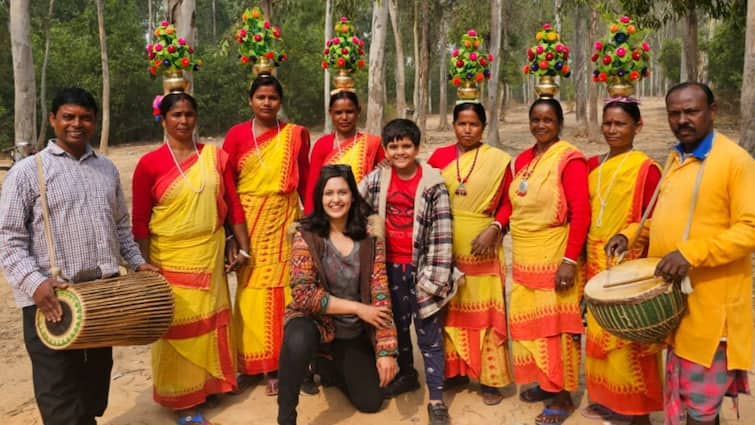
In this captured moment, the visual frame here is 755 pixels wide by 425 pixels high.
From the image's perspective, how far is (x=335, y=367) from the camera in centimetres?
407

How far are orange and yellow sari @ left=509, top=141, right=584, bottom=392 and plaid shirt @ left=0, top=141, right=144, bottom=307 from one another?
7.49 ft

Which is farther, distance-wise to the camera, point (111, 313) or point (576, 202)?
point (576, 202)

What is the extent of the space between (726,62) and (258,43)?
26392mm

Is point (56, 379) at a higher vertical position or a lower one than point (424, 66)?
lower

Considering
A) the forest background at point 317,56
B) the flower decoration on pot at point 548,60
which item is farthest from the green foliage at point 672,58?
the flower decoration on pot at point 548,60

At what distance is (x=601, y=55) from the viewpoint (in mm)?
3643

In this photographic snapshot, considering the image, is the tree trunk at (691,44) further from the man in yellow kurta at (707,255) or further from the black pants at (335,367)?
the black pants at (335,367)

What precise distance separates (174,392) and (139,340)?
0.73 m

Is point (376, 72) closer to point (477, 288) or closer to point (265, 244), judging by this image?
point (265, 244)

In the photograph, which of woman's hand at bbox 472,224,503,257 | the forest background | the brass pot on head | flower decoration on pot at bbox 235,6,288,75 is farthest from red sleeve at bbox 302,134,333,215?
the forest background

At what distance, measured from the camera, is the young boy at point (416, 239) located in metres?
3.63

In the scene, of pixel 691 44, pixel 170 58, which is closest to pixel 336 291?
pixel 170 58

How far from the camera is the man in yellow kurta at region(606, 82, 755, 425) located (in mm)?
2584

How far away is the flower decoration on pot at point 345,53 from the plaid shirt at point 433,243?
1.08 metres
